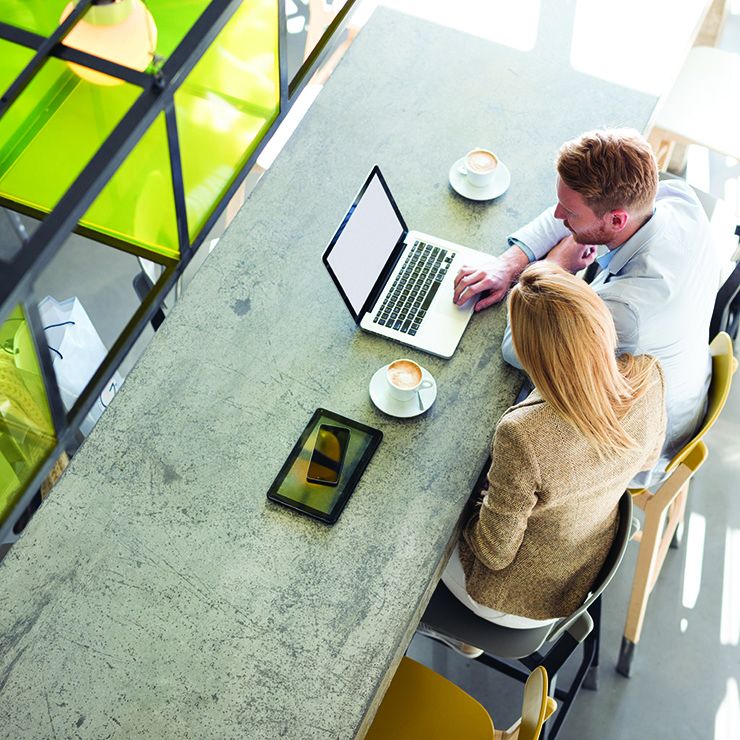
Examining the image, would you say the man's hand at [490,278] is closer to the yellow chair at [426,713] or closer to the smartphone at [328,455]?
the smartphone at [328,455]

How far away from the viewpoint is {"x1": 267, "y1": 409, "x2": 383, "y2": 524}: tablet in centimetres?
203

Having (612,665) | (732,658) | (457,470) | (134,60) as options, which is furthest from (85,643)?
(732,658)

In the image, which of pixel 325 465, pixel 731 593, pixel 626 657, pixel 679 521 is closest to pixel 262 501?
pixel 325 465

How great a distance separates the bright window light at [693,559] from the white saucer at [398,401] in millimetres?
1240

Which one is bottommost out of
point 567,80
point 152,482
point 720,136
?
point 152,482

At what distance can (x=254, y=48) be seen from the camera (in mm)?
1630

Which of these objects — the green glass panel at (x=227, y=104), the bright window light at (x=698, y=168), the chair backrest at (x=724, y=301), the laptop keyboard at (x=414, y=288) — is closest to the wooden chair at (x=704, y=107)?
the bright window light at (x=698, y=168)

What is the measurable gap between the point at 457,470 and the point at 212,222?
783 mm

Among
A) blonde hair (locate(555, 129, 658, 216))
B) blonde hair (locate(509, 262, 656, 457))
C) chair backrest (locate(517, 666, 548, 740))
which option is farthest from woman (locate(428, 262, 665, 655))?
blonde hair (locate(555, 129, 658, 216))

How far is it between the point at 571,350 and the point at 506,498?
322mm

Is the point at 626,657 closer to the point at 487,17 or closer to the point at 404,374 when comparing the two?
the point at 404,374

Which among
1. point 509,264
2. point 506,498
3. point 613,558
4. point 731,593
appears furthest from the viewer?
point 731,593

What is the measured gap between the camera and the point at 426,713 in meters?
2.10

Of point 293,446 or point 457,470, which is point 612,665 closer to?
point 457,470
